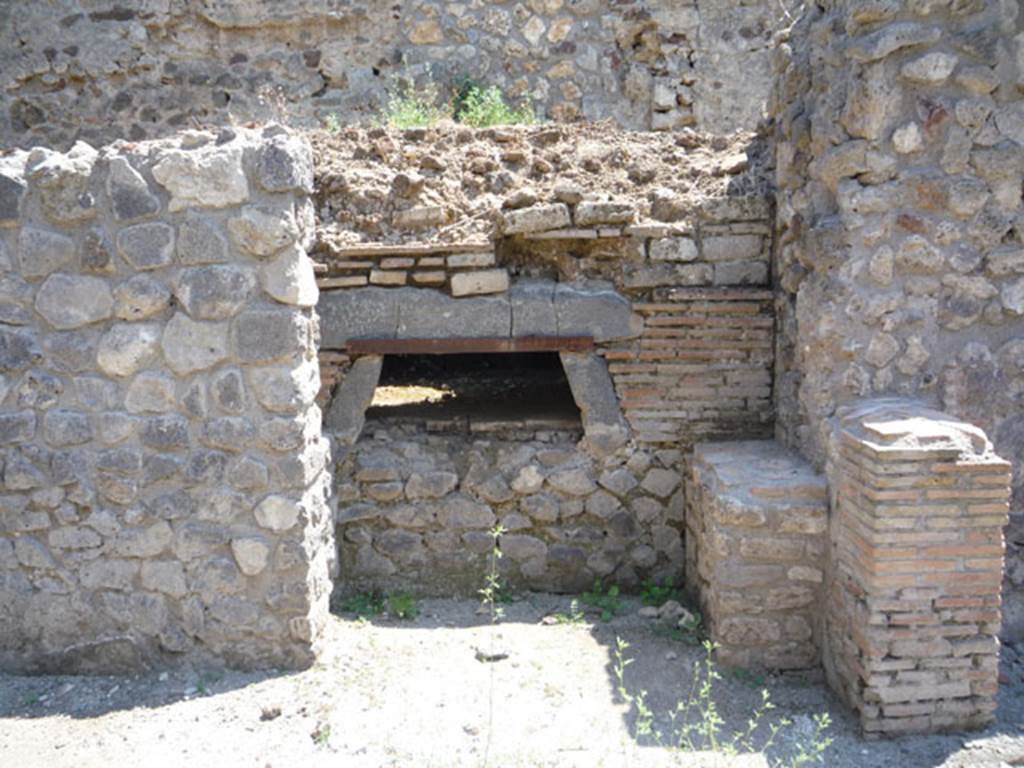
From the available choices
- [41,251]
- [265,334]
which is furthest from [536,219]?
[41,251]

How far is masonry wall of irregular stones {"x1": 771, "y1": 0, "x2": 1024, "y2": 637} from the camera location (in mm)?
3295

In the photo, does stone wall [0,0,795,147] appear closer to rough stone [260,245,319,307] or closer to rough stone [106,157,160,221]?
rough stone [106,157,160,221]

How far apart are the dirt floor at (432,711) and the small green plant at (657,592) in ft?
1.14

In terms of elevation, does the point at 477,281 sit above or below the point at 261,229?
below

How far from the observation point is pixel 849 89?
11.2 ft

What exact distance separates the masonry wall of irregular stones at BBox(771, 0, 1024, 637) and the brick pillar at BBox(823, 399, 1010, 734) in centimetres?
39

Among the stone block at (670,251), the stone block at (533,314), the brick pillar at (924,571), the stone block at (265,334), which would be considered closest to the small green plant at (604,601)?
the brick pillar at (924,571)

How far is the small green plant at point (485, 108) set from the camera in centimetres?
636

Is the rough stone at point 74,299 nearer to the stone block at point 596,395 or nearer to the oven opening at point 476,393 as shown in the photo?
the oven opening at point 476,393

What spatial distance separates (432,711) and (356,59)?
6192 mm

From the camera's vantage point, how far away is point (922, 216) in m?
3.39

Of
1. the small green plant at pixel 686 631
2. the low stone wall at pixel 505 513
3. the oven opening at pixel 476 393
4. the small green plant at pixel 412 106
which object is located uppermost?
the small green plant at pixel 412 106

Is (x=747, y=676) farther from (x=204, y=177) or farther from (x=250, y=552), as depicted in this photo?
(x=204, y=177)

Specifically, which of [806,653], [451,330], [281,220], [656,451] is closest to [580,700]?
[806,653]
